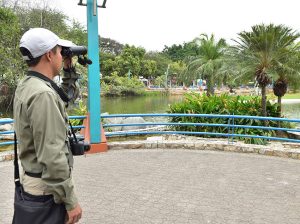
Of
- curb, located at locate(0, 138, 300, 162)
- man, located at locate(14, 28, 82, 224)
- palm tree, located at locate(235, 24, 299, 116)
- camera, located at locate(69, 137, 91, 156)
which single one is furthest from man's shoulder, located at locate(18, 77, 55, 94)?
palm tree, located at locate(235, 24, 299, 116)

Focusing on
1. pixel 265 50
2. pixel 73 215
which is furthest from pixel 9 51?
pixel 73 215

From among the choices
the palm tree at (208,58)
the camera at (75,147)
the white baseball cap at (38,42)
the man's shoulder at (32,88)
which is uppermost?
the palm tree at (208,58)

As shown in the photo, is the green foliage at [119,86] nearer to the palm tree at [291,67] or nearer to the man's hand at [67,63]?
the palm tree at [291,67]

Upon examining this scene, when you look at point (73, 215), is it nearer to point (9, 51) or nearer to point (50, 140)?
point (50, 140)

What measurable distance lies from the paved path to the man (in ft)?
7.15

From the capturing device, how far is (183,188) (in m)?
4.87

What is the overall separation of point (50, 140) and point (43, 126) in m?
0.08

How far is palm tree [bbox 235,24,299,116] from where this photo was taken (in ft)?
30.2

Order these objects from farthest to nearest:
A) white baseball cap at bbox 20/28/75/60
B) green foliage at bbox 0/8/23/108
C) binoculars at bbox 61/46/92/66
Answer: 1. green foliage at bbox 0/8/23/108
2. binoculars at bbox 61/46/92/66
3. white baseball cap at bbox 20/28/75/60

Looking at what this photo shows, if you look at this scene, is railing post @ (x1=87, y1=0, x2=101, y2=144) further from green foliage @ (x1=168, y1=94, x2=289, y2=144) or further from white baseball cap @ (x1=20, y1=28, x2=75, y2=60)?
white baseball cap @ (x1=20, y1=28, x2=75, y2=60)

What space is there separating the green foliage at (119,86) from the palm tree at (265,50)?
3403 centimetres

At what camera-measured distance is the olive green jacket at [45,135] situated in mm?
1702

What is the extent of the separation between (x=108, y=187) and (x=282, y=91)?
7680 millimetres

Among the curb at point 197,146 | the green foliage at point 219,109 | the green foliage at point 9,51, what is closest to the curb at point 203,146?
the curb at point 197,146
